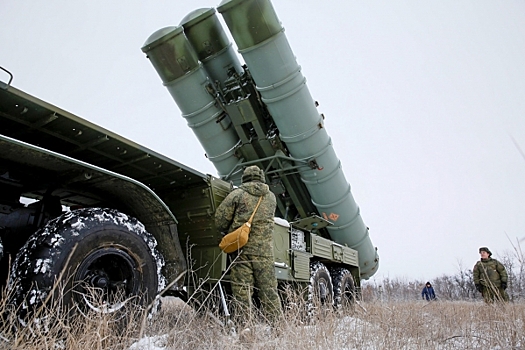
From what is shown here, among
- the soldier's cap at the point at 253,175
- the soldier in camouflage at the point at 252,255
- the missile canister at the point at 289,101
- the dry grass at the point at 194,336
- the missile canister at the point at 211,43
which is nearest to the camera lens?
the dry grass at the point at 194,336

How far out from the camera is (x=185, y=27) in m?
5.13

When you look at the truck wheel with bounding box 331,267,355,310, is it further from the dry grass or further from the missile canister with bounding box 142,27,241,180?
the dry grass

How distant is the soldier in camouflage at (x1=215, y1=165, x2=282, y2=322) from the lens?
10.2 feet

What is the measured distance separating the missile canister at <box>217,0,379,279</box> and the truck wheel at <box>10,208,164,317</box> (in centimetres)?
309

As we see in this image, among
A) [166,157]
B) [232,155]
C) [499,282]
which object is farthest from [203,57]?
[499,282]

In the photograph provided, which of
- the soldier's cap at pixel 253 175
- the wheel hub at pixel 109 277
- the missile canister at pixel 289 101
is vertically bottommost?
the wheel hub at pixel 109 277

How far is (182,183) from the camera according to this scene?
3.20 meters

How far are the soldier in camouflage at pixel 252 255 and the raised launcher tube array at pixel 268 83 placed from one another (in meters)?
2.07

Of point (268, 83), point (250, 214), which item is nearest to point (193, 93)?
point (268, 83)

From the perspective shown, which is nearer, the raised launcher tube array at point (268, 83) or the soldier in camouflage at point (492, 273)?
the raised launcher tube array at point (268, 83)

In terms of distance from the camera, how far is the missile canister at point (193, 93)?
5.00 meters

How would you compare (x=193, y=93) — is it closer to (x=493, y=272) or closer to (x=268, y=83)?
(x=268, y=83)

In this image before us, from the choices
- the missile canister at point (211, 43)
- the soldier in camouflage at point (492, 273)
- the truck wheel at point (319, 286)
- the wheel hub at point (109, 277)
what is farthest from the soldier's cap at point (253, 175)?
the soldier in camouflage at point (492, 273)

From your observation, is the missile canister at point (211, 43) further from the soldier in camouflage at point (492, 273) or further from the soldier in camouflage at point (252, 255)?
the soldier in camouflage at point (492, 273)
